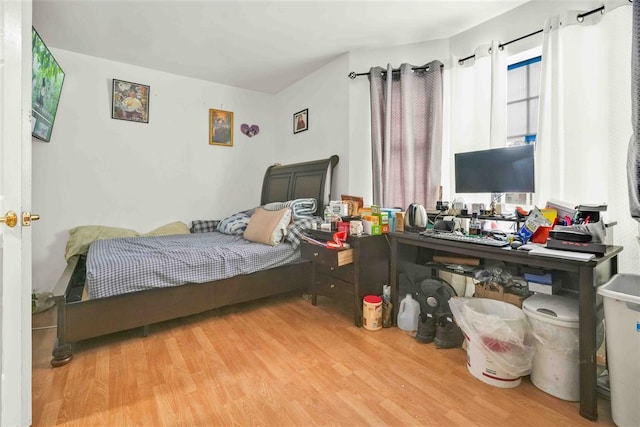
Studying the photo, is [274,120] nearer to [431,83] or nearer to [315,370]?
[431,83]

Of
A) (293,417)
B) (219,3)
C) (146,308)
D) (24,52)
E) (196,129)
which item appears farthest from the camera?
(196,129)

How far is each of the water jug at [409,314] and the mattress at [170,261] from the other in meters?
1.01

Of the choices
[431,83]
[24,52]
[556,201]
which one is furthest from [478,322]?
[24,52]

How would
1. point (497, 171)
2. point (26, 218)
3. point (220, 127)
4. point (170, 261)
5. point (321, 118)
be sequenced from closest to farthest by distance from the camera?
point (26, 218)
point (497, 171)
point (170, 261)
point (321, 118)
point (220, 127)

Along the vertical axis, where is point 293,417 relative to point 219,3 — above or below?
below

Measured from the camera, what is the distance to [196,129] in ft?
11.8

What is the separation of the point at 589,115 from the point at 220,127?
352 cm

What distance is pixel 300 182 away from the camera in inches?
133

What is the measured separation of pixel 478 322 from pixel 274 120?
353 cm

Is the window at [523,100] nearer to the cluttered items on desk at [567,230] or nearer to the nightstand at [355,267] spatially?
the cluttered items on desk at [567,230]

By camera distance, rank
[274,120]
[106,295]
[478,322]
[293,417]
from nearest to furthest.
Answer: [293,417] → [478,322] → [106,295] → [274,120]

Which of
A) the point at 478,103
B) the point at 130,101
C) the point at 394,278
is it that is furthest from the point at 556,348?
the point at 130,101

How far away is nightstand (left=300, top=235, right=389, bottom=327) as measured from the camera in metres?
2.22

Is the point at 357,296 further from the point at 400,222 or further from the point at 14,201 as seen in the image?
the point at 14,201
